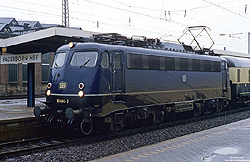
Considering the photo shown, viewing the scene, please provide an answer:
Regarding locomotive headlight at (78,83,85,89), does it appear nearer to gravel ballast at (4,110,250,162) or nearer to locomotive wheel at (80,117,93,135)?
locomotive wheel at (80,117,93,135)

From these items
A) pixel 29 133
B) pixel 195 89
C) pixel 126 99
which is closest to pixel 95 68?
pixel 126 99

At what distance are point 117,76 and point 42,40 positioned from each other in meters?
6.30

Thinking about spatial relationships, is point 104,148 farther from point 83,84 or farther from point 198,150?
point 198,150

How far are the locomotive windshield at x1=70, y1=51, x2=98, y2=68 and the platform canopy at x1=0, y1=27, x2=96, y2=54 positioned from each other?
1.92 metres

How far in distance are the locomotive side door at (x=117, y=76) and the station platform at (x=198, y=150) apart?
2.87 m

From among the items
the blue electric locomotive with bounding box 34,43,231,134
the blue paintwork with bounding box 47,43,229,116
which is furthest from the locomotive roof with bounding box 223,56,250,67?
the blue electric locomotive with bounding box 34,43,231,134

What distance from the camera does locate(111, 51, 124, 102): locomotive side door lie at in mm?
12250

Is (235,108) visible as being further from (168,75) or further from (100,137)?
(100,137)

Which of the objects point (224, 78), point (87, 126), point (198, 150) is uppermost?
point (224, 78)

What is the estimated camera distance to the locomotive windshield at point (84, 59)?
470 inches

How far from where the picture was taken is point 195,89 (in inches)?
691

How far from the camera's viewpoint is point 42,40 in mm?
16906

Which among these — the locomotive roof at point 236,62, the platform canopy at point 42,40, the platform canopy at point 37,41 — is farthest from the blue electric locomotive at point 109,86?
the locomotive roof at point 236,62

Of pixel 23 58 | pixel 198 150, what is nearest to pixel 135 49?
pixel 198 150
